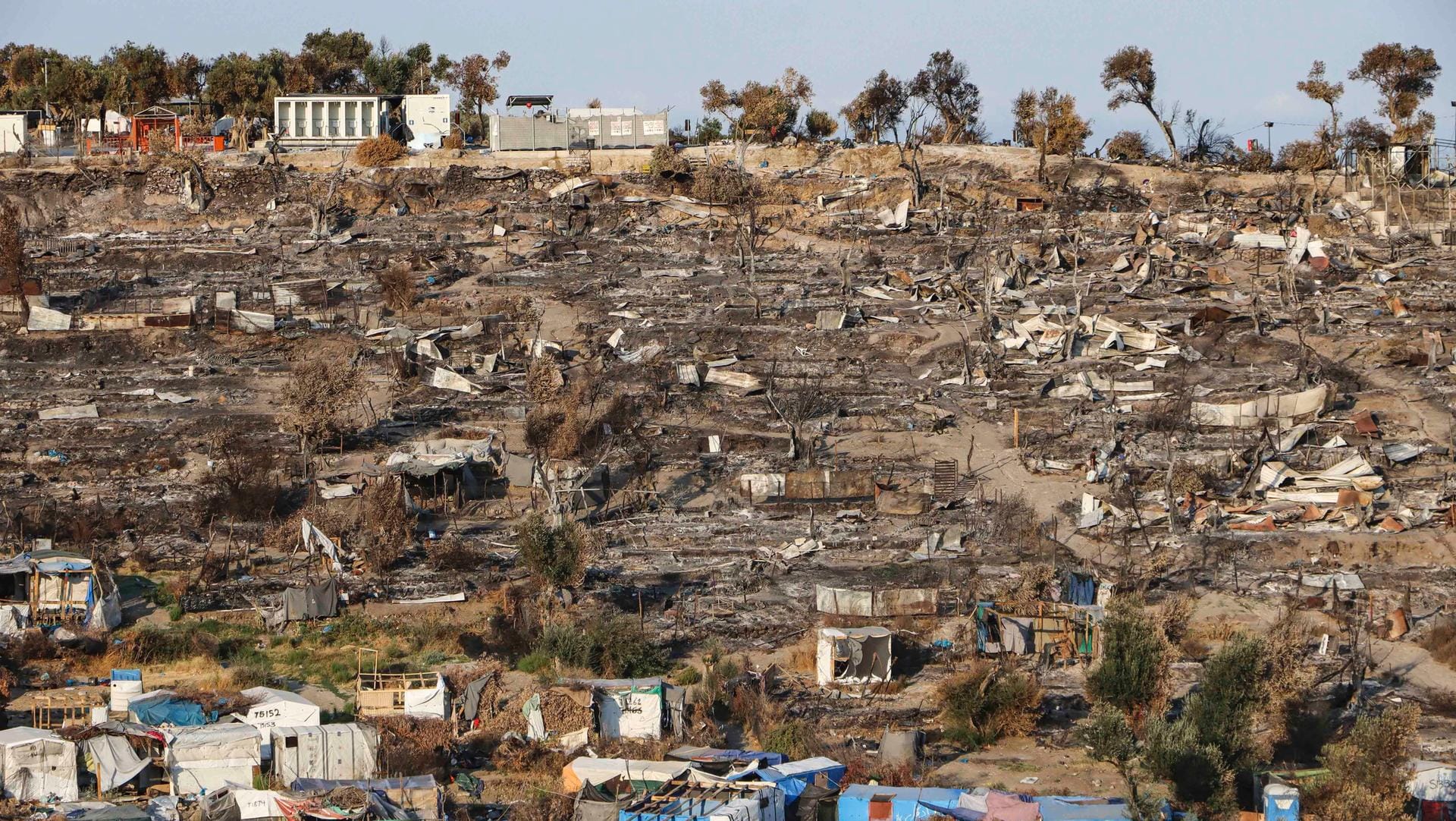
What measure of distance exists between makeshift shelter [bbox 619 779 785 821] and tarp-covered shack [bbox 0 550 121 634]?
1120cm

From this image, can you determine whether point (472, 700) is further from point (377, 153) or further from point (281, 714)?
point (377, 153)

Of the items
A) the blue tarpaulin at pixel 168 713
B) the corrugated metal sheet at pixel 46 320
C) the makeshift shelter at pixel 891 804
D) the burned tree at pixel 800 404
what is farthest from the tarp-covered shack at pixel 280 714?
the corrugated metal sheet at pixel 46 320

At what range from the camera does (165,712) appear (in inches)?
862

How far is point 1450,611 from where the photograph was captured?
2758 cm

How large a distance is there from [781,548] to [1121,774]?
33.0 ft

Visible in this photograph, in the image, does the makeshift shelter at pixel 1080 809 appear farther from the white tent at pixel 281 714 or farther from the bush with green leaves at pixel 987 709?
the white tent at pixel 281 714

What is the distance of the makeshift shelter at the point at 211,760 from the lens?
2011 centimetres

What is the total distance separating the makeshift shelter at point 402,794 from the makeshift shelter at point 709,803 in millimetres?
2069

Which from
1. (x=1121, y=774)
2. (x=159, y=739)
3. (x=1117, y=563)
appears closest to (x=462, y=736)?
(x=159, y=739)

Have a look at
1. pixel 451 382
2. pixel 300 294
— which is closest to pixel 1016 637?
pixel 451 382

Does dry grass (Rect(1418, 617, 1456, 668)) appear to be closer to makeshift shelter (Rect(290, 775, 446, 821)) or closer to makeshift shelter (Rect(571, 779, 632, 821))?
makeshift shelter (Rect(571, 779, 632, 821))

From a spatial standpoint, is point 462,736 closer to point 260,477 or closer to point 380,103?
point 260,477

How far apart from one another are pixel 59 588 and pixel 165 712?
21.2ft

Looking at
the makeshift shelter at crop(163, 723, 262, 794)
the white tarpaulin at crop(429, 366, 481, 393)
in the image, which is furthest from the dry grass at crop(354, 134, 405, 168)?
the makeshift shelter at crop(163, 723, 262, 794)
